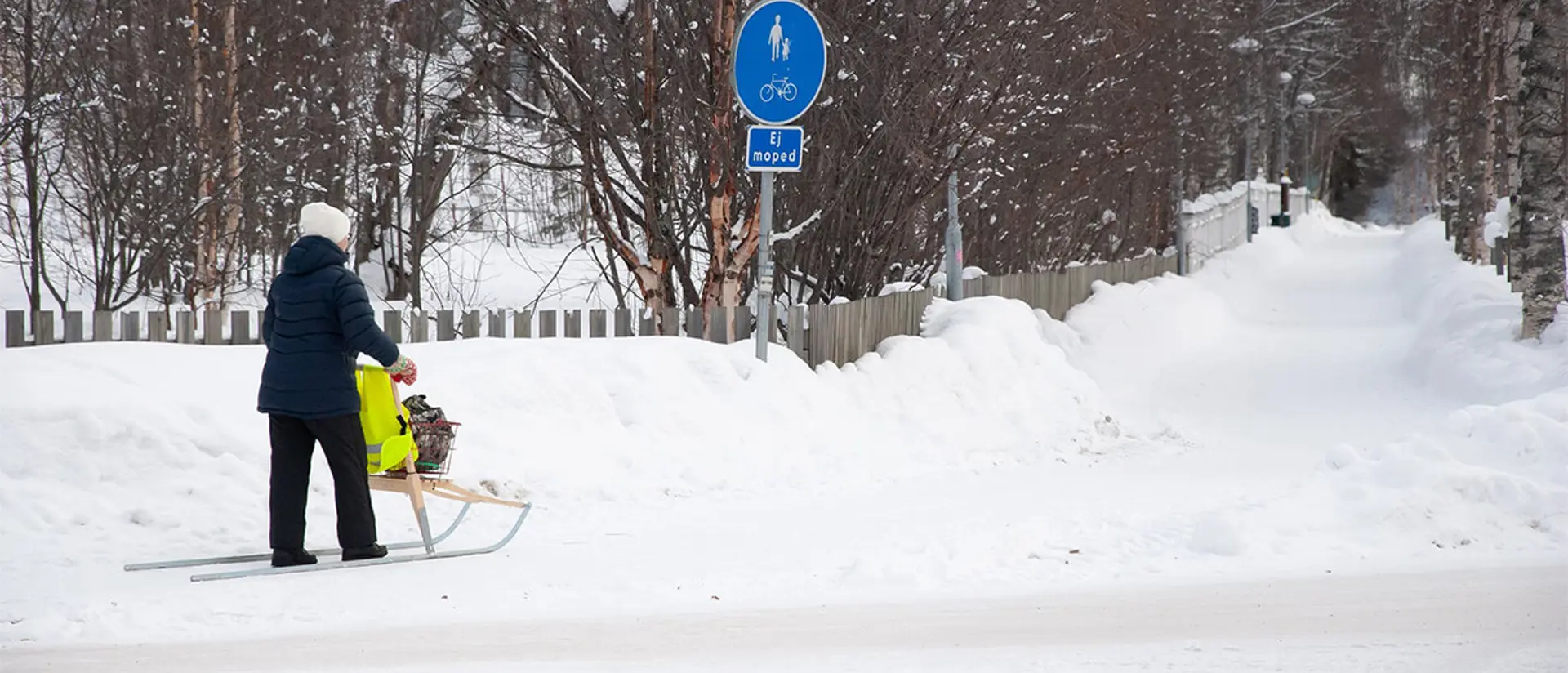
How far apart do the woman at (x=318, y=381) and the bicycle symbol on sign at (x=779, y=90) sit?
156 inches

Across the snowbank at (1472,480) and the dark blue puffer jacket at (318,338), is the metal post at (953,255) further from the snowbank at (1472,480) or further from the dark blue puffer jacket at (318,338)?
the dark blue puffer jacket at (318,338)

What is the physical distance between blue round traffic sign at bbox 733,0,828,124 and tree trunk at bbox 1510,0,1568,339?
9687 millimetres

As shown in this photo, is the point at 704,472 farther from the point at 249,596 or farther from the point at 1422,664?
the point at 1422,664

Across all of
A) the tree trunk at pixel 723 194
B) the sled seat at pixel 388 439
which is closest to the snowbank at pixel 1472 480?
the sled seat at pixel 388 439

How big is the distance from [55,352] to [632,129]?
506cm

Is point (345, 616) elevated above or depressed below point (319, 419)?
below

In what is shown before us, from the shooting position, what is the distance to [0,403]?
7766mm

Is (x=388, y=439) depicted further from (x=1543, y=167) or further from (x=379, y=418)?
(x=1543, y=167)

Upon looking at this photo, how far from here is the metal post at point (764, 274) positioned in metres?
10.3

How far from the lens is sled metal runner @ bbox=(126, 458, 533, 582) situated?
6.61m

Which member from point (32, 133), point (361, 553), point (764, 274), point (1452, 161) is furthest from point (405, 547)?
point (1452, 161)

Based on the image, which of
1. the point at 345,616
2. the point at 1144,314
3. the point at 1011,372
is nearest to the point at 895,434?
the point at 1011,372

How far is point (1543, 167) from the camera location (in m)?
16.4

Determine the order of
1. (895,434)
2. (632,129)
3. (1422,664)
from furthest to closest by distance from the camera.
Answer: (632,129), (895,434), (1422,664)
